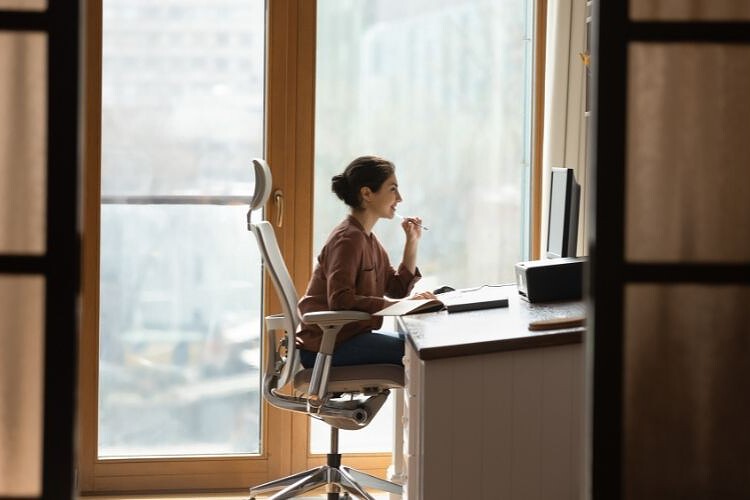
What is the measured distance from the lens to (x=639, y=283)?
1.93m

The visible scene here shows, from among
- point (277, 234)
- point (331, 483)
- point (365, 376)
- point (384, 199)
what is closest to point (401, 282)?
point (384, 199)

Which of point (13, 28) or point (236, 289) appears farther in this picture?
point (236, 289)

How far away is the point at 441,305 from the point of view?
365 cm

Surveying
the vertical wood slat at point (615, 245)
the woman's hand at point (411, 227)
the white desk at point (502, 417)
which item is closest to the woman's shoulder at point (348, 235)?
Result: the woman's hand at point (411, 227)

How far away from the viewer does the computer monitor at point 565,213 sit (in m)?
3.70

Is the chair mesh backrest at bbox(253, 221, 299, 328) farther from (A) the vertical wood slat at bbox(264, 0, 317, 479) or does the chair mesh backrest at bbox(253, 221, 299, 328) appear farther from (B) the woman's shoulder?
(A) the vertical wood slat at bbox(264, 0, 317, 479)

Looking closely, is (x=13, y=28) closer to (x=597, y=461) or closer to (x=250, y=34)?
(x=597, y=461)

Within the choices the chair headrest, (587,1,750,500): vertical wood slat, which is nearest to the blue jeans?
the chair headrest

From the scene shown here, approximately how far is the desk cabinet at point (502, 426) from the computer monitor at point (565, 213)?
0.91 metres

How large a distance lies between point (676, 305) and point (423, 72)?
2.78 m

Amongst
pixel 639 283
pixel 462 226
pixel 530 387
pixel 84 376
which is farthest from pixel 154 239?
pixel 639 283

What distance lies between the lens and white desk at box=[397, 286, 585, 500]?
2822 millimetres

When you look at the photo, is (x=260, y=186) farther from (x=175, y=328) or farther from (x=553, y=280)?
(x=553, y=280)

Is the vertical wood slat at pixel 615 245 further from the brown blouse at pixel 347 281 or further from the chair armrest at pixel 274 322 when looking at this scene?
the chair armrest at pixel 274 322
